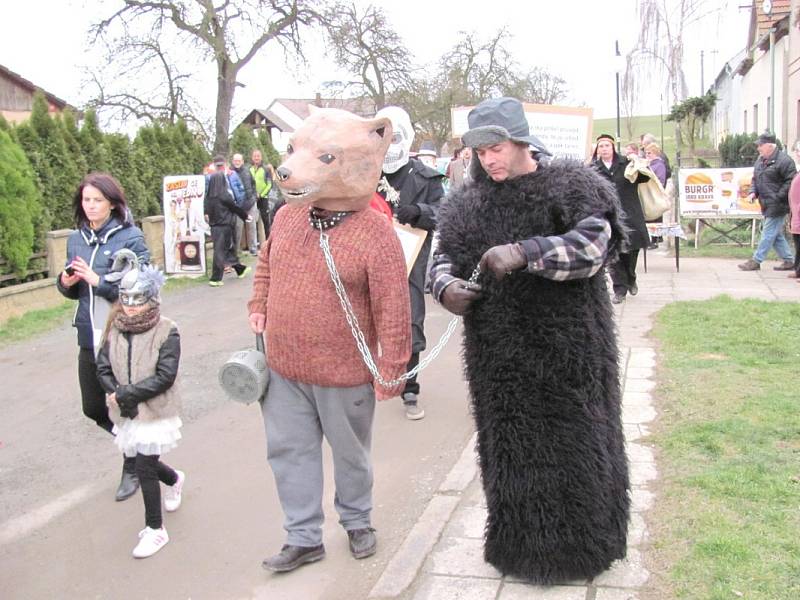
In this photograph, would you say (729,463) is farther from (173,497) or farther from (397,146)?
(173,497)

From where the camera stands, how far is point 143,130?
609 inches

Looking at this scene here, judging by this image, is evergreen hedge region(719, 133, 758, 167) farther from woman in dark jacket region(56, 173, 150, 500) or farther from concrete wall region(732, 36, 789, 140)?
woman in dark jacket region(56, 173, 150, 500)

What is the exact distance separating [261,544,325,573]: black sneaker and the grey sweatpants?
0.10 ft

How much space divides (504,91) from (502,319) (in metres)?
38.5

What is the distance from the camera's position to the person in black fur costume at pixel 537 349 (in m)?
3.03

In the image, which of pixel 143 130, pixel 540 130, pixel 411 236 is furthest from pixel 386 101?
pixel 411 236

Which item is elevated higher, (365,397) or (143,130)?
(143,130)

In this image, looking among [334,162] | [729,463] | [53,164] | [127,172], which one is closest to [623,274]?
[729,463]

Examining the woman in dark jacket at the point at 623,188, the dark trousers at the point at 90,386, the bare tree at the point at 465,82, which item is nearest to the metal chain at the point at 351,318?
the dark trousers at the point at 90,386

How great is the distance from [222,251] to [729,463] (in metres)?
9.67

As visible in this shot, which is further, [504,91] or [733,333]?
[504,91]

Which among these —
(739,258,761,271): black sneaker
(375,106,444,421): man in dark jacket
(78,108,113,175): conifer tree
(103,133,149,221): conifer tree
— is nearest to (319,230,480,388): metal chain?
(375,106,444,421): man in dark jacket

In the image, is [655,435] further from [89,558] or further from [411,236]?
[89,558]

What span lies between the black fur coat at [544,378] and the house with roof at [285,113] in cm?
758
